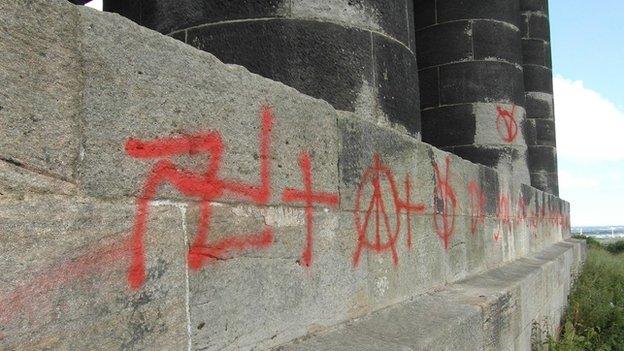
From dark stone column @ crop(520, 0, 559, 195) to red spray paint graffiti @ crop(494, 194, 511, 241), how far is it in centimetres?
787

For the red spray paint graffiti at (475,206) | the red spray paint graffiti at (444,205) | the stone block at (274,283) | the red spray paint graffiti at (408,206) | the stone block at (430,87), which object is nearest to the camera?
the stone block at (274,283)

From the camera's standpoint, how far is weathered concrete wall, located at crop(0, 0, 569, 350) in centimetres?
136

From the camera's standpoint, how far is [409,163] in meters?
3.33

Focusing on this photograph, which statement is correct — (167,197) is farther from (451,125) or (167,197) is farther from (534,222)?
(534,222)

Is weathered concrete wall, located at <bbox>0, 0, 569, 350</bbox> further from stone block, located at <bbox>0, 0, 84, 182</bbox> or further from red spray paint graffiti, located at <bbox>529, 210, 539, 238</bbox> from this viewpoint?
red spray paint graffiti, located at <bbox>529, 210, 539, 238</bbox>

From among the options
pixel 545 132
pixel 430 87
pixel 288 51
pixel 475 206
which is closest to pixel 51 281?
pixel 288 51

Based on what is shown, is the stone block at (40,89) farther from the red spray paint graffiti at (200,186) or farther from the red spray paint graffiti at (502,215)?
the red spray paint graffiti at (502,215)

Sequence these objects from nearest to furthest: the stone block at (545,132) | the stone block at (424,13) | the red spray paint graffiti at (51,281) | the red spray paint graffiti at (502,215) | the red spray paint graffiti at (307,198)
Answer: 1. the red spray paint graffiti at (51,281)
2. the red spray paint graffiti at (307,198)
3. the red spray paint graffiti at (502,215)
4. the stone block at (424,13)
5. the stone block at (545,132)

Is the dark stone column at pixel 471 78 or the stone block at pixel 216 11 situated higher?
the dark stone column at pixel 471 78

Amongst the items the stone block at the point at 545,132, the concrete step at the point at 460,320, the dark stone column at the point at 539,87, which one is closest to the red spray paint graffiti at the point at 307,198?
the concrete step at the point at 460,320

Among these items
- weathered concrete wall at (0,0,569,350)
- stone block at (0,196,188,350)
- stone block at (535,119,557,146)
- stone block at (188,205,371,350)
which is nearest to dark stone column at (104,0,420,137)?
weathered concrete wall at (0,0,569,350)

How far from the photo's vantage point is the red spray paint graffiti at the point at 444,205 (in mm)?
3820

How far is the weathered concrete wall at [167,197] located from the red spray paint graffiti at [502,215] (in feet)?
10.1

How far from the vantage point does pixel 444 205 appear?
3.99m
